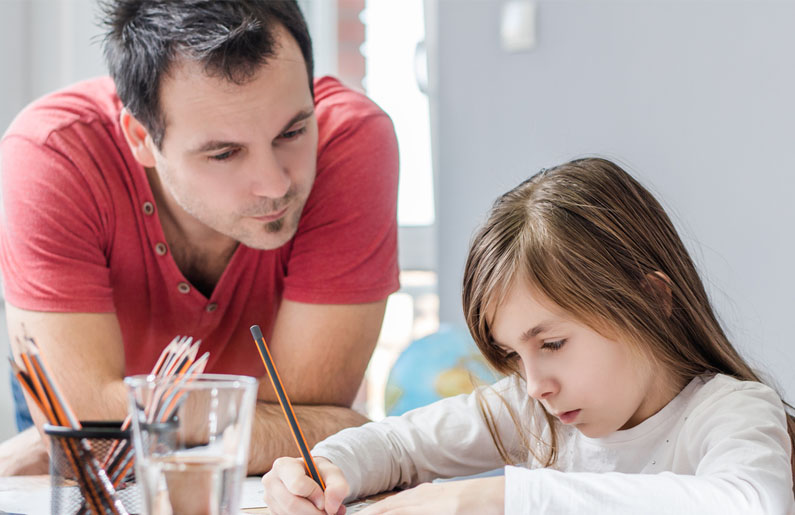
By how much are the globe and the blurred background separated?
379mm

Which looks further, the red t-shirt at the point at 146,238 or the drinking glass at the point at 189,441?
the red t-shirt at the point at 146,238

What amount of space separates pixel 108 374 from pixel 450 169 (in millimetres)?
1522

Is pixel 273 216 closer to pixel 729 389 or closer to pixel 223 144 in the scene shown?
pixel 223 144

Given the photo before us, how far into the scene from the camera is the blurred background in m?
1.66

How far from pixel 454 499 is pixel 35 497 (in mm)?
446

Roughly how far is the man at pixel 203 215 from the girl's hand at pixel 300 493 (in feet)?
1.00

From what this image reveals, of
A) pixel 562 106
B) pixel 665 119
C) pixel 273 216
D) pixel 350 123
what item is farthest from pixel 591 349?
pixel 562 106

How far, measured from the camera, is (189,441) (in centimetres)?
57

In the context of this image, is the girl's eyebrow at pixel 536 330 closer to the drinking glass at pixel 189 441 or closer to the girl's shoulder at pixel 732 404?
the girl's shoulder at pixel 732 404

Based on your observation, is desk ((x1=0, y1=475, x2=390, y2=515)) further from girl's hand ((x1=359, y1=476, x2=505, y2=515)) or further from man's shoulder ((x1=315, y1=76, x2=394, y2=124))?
man's shoulder ((x1=315, y1=76, x2=394, y2=124))

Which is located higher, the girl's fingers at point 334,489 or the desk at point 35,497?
the girl's fingers at point 334,489

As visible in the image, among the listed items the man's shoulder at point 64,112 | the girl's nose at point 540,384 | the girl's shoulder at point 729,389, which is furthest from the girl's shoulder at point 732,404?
the man's shoulder at point 64,112

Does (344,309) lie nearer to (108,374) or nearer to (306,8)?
(108,374)

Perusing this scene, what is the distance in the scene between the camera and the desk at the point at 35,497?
83 cm
